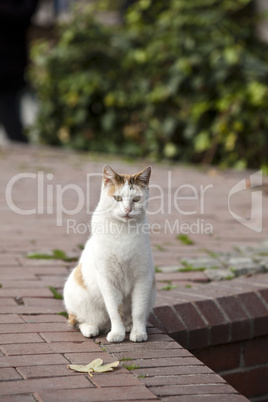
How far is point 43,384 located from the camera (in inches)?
88.4

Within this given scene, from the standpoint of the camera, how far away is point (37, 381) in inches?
89.4

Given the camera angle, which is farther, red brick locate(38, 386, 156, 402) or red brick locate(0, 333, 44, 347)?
red brick locate(0, 333, 44, 347)

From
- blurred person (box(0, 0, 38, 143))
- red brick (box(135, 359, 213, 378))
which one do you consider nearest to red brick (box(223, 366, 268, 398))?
red brick (box(135, 359, 213, 378))

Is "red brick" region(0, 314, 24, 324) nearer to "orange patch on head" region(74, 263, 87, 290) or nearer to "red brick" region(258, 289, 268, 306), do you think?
"orange patch on head" region(74, 263, 87, 290)

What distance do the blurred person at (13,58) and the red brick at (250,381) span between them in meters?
6.40

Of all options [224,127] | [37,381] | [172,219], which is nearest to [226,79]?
[224,127]

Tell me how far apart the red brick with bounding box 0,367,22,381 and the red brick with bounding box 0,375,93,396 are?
0.04 m

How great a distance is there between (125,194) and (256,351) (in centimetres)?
117

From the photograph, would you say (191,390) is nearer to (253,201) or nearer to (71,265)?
(71,265)

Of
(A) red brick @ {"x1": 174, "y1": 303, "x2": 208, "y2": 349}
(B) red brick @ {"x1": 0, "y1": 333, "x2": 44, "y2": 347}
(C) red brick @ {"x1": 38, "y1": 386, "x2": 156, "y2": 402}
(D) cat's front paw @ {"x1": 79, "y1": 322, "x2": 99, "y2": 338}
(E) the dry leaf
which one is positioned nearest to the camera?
(C) red brick @ {"x1": 38, "y1": 386, "x2": 156, "y2": 402}

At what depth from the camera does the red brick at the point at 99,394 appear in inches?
84.4

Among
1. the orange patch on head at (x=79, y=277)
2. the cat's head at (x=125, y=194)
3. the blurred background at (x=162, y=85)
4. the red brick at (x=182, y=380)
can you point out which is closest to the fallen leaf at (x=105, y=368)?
the red brick at (x=182, y=380)

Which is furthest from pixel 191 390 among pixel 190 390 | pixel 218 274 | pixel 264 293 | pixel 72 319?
pixel 218 274

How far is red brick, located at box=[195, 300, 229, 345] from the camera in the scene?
3145 mm
